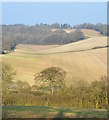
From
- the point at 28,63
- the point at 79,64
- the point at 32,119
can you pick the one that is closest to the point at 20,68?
the point at 28,63

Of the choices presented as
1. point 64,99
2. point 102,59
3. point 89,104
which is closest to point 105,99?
point 89,104

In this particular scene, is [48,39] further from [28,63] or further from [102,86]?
[102,86]

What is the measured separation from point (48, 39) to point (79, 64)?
42661 mm

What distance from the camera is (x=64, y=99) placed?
18.4m

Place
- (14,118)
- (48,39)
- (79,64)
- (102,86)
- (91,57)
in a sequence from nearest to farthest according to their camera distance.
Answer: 1. (14,118)
2. (102,86)
3. (79,64)
4. (91,57)
5. (48,39)

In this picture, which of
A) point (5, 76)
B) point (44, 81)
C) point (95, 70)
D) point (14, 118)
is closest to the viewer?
point (14, 118)

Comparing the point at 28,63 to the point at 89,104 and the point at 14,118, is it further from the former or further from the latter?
the point at 14,118

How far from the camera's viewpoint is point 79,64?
1620 inches

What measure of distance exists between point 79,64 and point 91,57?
5.39 metres

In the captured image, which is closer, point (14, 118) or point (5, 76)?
point (14, 118)

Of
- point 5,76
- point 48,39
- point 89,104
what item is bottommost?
point 89,104

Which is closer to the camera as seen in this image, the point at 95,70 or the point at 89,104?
the point at 89,104

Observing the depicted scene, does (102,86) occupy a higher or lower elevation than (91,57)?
lower

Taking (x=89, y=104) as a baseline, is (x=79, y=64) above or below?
above
